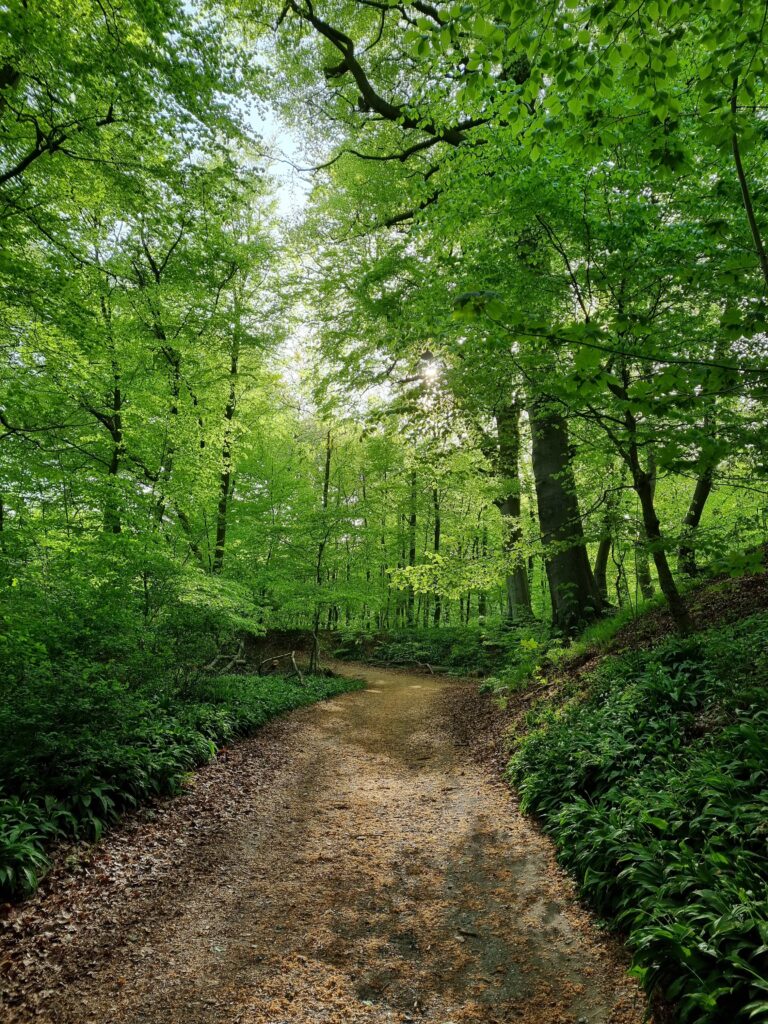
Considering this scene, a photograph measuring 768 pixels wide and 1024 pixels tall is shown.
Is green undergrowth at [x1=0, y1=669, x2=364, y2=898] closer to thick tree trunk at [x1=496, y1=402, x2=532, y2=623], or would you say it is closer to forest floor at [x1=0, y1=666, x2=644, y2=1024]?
forest floor at [x1=0, y1=666, x2=644, y2=1024]

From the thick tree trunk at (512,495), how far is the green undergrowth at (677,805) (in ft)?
8.95

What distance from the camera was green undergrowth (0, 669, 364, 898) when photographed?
4.43 metres

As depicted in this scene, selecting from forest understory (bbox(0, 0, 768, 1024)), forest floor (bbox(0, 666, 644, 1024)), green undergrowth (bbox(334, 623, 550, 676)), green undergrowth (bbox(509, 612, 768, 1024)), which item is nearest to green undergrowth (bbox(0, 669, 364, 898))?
forest understory (bbox(0, 0, 768, 1024))

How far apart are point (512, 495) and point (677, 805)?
10150mm

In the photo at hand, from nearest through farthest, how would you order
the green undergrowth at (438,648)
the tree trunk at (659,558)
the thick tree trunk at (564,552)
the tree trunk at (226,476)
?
the tree trunk at (659,558) < the thick tree trunk at (564,552) < the tree trunk at (226,476) < the green undergrowth at (438,648)

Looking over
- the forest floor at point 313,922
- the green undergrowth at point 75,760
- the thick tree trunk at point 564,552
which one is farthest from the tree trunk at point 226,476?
the thick tree trunk at point 564,552

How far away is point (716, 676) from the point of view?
5.36 meters

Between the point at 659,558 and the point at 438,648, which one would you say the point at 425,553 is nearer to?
the point at 659,558

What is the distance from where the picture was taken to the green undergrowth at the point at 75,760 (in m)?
4.43

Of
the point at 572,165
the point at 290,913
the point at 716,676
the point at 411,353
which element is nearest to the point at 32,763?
the point at 290,913

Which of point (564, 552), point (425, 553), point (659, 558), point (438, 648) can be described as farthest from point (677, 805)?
point (438, 648)

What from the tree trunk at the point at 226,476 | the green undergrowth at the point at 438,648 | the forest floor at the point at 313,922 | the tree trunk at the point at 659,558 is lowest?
the forest floor at the point at 313,922

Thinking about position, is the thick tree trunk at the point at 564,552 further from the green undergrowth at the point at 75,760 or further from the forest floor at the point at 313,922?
the green undergrowth at the point at 75,760

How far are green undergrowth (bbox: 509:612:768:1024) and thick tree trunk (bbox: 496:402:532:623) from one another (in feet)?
8.95
